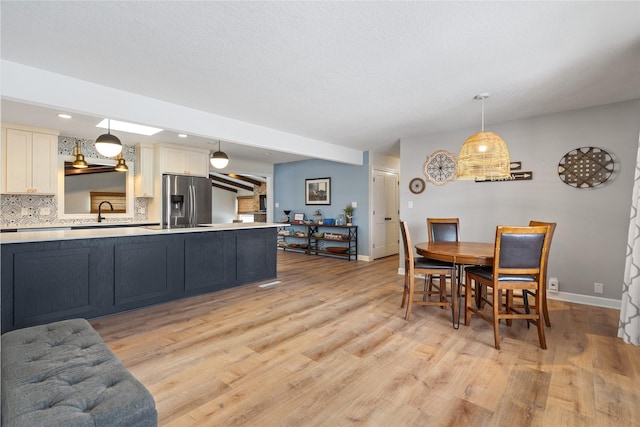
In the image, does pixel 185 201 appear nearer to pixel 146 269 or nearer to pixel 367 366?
pixel 146 269

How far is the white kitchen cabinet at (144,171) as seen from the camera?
570 centimetres

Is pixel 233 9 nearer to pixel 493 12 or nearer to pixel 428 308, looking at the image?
pixel 493 12

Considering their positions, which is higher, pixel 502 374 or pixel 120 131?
pixel 120 131

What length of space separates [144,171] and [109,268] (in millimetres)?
3041

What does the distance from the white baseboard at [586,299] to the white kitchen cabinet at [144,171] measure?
6624 millimetres

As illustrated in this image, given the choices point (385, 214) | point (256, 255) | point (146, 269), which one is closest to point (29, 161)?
point (146, 269)

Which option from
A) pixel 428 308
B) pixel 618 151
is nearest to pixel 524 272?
pixel 428 308

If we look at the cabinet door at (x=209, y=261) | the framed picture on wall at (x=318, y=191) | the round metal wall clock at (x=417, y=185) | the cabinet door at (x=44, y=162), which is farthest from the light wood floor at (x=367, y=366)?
the framed picture on wall at (x=318, y=191)

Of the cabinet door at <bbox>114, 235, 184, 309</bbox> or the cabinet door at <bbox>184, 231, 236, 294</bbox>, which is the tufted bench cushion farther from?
the cabinet door at <bbox>184, 231, 236, 294</bbox>

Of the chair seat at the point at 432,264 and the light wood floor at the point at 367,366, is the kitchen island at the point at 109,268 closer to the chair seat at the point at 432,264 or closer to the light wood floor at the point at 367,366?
the light wood floor at the point at 367,366

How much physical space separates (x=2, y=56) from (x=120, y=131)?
8.11 feet

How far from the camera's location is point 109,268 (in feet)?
10.5

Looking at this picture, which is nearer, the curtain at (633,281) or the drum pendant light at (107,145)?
→ the curtain at (633,281)

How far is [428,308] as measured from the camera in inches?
137
